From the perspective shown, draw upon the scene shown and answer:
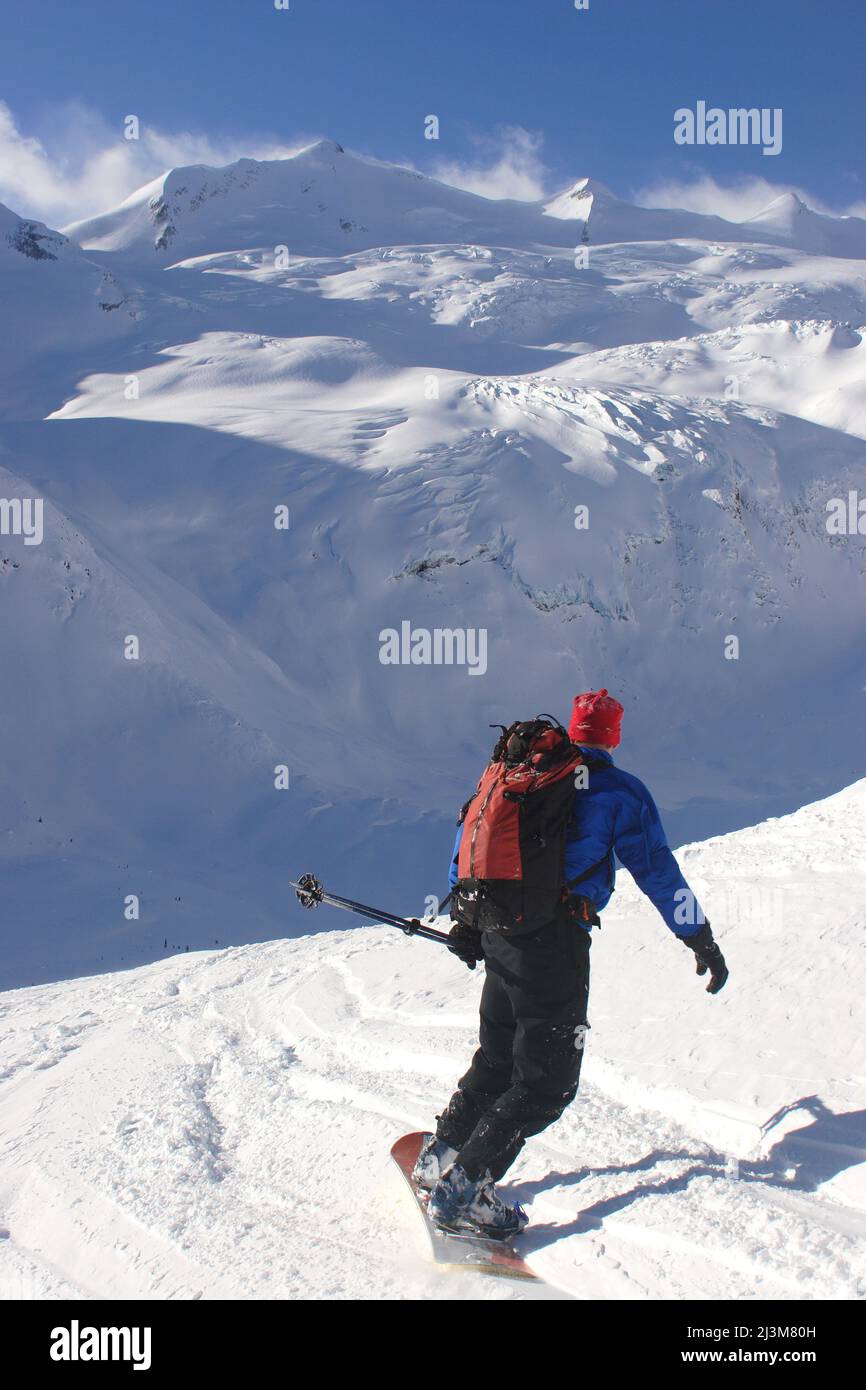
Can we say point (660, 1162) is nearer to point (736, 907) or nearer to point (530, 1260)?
point (530, 1260)

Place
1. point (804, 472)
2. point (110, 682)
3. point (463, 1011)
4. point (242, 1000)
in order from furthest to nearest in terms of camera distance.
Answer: point (804, 472) → point (110, 682) → point (242, 1000) → point (463, 1011)

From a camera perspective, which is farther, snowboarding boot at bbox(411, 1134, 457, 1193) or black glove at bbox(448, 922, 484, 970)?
black glove at bbox(448, 922, 484, 970)

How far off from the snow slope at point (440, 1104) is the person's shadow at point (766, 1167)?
0.03 ft

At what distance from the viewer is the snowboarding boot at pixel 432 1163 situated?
3.38 m

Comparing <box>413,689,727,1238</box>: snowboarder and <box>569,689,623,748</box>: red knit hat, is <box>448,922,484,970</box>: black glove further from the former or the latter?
<box>569,689,623,748</box>: red knit hat

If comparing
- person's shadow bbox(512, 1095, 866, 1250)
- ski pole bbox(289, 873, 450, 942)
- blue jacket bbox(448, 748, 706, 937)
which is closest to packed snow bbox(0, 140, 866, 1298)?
person's shadow bbox(512, 1095, 866, 1250)

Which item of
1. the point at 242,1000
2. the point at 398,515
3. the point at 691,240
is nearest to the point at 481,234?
the point at 691,240

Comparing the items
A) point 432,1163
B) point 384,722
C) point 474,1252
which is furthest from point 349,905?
point 384,722

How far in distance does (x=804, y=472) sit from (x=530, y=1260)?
93.4 feet

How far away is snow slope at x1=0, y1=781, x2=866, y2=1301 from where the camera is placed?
2934mm

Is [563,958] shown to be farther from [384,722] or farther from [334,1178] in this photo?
[384,722]

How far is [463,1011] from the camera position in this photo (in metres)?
5.27

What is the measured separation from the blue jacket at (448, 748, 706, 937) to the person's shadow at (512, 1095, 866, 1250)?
33.6 inches

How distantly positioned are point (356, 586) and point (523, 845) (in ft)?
57.3
